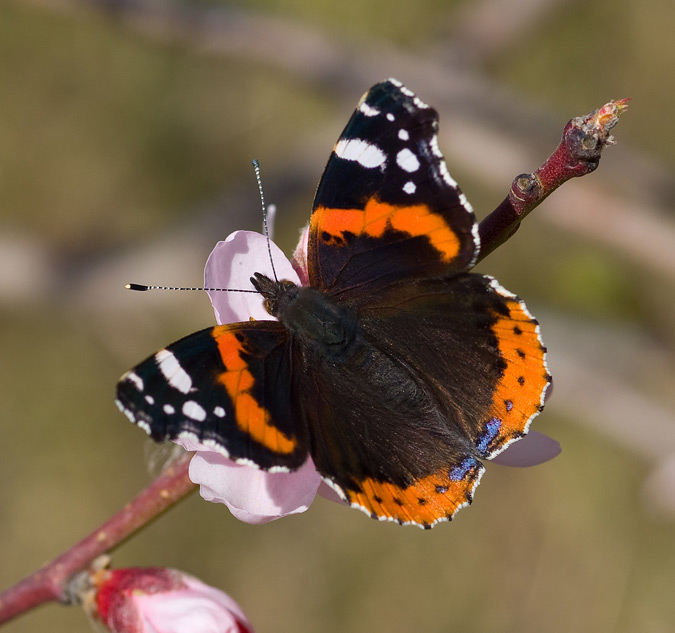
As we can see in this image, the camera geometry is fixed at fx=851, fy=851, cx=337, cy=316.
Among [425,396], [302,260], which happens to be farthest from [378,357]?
[302,260]

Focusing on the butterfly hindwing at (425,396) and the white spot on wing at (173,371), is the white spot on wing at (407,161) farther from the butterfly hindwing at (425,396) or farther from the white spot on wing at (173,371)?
the white spot on wing at (173,371)

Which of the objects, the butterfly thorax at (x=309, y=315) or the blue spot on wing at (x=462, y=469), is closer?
the blue spot on wing at (x=462, y=469)

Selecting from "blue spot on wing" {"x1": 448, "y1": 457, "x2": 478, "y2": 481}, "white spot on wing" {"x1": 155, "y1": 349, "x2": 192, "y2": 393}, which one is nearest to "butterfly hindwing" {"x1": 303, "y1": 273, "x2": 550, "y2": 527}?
"blue spot on wing" {"x1": 448, "y1": 457, "x2": 478, "y2": 481}

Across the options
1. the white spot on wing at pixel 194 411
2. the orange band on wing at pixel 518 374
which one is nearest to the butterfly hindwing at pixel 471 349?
the orange band on wing at pixel 518 374

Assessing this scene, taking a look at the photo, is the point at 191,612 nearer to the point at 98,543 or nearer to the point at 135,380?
the point at 98,543

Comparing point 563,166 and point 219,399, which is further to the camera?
point 219,399

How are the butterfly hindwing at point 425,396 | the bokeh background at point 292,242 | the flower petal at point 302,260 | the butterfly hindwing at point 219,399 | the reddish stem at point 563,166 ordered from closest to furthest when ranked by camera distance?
the reddish stem at point 563,166 → the butterfly hindwing at point 219,399 → the butterfly hindwing at point 425,396 → the flower petal at point 302,260 → the bokeh background at point 292,242
